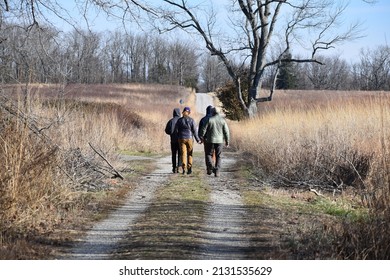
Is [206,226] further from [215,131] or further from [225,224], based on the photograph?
[215,131]

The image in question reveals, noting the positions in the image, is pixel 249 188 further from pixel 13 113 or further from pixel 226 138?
pixel 13 113

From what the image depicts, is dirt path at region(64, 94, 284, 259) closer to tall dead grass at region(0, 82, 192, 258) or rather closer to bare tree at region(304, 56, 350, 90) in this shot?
tall dead grass at region(0, 82, 192, 258)

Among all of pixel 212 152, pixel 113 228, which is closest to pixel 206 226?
pixel 113 228

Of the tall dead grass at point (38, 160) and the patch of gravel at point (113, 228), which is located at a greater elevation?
the tall dead grass at point (38, 160)

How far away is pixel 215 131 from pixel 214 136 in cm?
13

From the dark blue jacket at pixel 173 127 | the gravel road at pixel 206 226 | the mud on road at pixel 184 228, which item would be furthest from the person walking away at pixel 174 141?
the mud on road at pixel 184 228

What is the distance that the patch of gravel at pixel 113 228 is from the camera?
18.6ft

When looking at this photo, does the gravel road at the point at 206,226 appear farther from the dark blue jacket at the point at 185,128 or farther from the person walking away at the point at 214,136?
the dark blue jacket at the point at 185,128

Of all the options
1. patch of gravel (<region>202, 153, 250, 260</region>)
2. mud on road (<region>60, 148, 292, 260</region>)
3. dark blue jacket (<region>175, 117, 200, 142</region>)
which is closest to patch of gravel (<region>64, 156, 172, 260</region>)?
mud on road (<region>60, 148, 292, 260</region>)

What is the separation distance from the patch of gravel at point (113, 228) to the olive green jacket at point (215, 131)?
6.27ft

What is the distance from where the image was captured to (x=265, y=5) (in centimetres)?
2452

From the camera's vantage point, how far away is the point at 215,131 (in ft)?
39.8

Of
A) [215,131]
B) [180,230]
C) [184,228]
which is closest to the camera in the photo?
[180,230]
